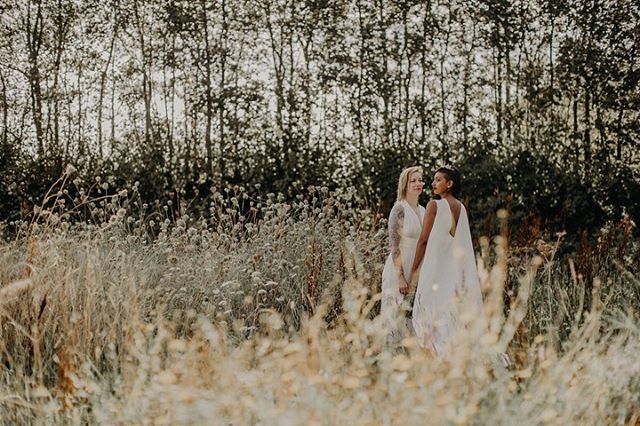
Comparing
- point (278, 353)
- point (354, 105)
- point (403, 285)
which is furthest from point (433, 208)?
point (354, 105)

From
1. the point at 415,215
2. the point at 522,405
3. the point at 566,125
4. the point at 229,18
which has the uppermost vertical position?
the point at 229,18

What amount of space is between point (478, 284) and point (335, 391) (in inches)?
113

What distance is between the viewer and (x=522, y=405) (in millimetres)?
3068

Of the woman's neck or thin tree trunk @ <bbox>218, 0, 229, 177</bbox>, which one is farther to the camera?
thin tree trunk @ <bbox>218, 0, 229, 177</bbox>

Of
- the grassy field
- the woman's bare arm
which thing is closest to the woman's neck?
the woman's bare arm

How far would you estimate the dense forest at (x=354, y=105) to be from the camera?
924cm

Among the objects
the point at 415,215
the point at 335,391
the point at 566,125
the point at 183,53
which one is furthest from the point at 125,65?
the point at 335,391

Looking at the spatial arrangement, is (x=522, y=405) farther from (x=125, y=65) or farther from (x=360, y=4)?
(x=125, y=65)

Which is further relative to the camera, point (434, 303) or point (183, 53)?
point (183, 53)

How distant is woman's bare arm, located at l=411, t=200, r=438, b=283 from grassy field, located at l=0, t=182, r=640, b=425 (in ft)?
2.19

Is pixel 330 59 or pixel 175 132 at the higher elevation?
pixel 330 59

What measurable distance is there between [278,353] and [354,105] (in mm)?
7575

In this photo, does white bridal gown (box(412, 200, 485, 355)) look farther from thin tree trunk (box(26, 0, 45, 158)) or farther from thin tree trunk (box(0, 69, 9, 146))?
thin tree trunk (box(26, 0, 45, 158))

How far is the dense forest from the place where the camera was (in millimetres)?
9242
